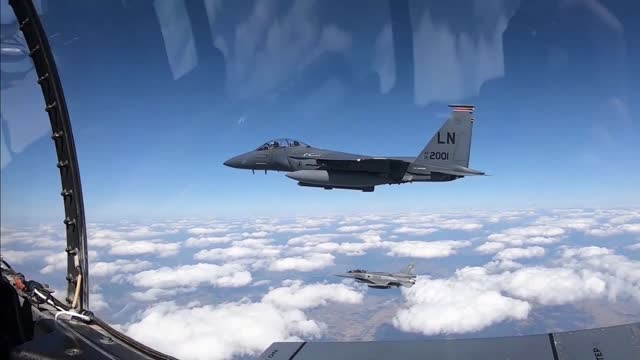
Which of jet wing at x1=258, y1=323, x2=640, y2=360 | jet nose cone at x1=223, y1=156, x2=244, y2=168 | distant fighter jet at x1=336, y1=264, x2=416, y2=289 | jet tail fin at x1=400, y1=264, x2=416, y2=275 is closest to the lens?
jet wing at x1=258, y1=323, x2=640, y2=360

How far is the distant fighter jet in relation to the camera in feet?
40.7

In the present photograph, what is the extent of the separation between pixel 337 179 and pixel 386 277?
15.6ft

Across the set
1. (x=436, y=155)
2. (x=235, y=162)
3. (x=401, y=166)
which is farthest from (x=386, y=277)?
(x=235, y=162)

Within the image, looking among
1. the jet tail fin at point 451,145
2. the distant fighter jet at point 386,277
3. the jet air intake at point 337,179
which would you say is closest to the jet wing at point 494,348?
the jet air intake at point 337,179

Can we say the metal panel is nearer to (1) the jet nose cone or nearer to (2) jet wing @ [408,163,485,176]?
(2) jet wing @ [408,163,485,176]

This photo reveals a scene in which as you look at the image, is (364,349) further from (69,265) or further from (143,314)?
(143,314)

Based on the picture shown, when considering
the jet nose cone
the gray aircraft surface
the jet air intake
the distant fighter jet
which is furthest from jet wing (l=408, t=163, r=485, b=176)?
the jet nose cone

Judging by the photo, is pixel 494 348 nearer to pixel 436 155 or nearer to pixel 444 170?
pixel 444 170

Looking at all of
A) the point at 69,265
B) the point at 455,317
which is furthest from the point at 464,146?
the point at 455,317

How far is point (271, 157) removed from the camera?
12.8m

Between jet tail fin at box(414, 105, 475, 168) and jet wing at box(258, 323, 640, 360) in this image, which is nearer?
jet wing at box(258, 323, 640, 360)

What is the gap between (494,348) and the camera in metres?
2.91

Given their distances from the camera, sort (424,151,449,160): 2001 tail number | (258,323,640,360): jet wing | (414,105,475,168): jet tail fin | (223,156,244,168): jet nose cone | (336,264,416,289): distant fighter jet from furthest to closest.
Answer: (223,156,244,168): jet nose cone < (336,264,416,289): distant fighter jet < (424,151,449,160): 2001 tail number < (414,105,475,168): jet tail fin < (258,323,640,360): jet wing

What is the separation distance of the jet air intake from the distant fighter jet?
2747 millimetres
